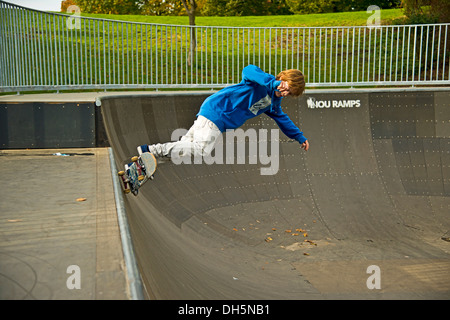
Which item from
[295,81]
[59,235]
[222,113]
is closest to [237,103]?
[222,113]

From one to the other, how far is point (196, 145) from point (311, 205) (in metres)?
3.14

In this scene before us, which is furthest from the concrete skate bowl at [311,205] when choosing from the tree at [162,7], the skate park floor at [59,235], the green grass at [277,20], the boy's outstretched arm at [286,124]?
the tree at [162,7]

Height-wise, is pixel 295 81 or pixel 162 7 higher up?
pixel 162 7

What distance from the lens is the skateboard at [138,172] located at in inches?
205

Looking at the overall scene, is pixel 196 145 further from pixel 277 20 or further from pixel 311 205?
pixel 277 20

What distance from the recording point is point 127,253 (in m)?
2.70

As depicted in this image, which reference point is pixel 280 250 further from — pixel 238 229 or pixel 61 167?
pixel 61 167

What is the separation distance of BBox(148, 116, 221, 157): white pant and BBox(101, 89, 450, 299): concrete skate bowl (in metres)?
0.61

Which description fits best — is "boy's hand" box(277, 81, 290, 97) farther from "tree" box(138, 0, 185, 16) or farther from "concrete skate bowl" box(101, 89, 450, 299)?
"tree" box(138, 0, 185, 16)

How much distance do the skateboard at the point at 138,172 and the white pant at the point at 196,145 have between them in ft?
0.74

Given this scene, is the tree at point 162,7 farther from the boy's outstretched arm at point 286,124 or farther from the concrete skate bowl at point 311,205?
the boy's outstretched arm at point 286,124

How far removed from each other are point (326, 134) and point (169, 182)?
11.4 ft

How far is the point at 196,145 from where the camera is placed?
5496 millimetres

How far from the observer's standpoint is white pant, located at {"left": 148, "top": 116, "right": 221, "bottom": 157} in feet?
17.9
